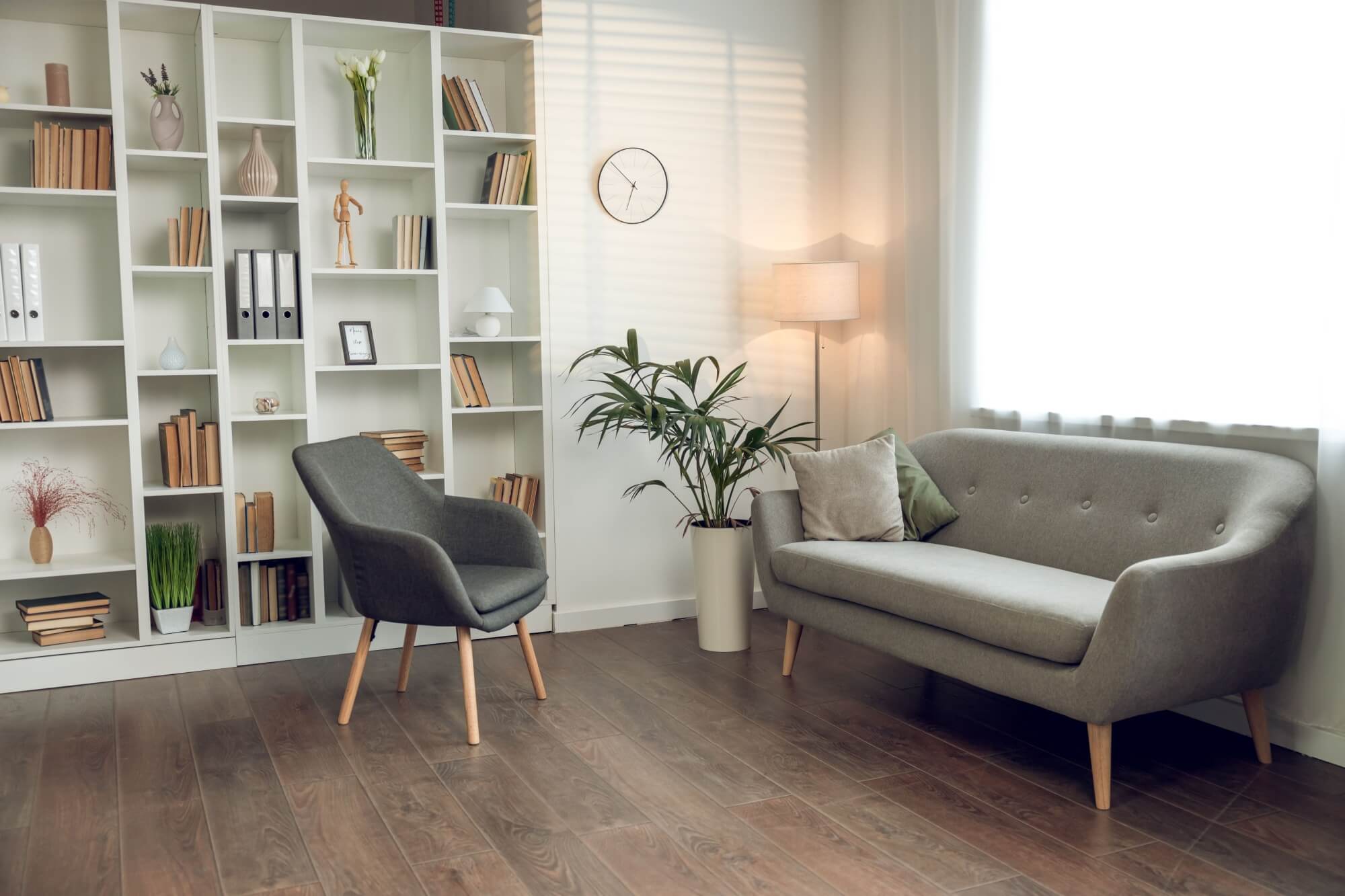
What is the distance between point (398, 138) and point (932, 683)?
112 inches

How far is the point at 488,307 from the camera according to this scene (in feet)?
13.8

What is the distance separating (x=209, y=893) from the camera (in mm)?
2297

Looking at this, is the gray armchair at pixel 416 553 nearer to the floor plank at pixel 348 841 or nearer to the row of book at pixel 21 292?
the floor plank at pixel 348 841

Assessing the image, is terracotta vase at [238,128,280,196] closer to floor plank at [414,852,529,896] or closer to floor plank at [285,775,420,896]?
floor plank at [285,775,420,896]

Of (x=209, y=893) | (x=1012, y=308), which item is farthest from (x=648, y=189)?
(x=209, y=893)

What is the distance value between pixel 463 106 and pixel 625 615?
6.78 feet

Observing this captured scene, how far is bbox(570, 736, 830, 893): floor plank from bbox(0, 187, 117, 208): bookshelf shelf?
2415 millimetres

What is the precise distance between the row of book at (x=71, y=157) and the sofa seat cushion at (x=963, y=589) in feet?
8.56

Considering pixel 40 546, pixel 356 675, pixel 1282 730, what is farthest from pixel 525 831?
pixel 40 546

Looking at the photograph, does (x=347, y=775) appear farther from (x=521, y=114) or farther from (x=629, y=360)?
(x=521, y=114)

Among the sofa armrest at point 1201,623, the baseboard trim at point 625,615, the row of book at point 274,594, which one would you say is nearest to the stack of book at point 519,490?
the baseboard trim at point 625,615

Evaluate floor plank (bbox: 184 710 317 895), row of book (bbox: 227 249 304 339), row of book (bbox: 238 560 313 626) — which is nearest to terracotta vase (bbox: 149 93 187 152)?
row of book (bbox: 227 249 304 339)

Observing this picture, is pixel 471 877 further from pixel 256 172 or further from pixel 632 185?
pixel 632 185

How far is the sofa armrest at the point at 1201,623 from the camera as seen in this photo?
2.57 m
